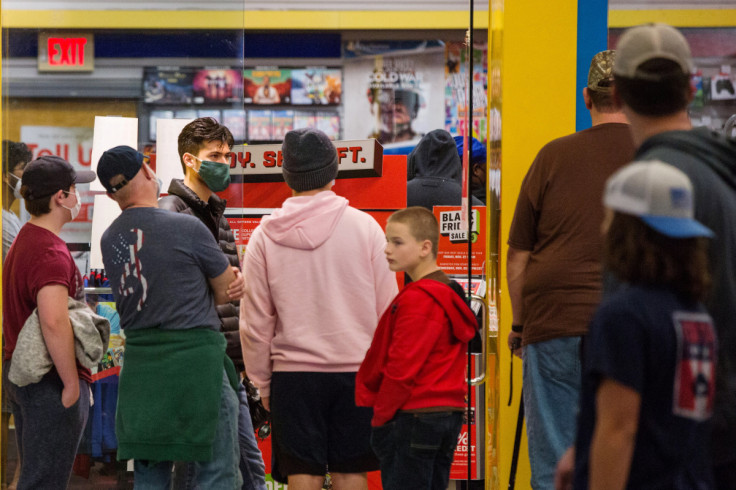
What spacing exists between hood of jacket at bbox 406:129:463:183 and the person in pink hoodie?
124cm

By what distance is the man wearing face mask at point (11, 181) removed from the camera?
3514mm

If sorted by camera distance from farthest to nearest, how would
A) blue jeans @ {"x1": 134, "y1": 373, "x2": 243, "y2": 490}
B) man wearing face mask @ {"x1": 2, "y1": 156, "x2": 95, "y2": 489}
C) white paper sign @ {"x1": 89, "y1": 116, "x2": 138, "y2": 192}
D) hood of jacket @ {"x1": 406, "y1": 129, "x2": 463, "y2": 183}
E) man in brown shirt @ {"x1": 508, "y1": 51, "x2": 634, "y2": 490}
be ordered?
hood of jacket @ {"x1": 406, "y1": 129, "x2": 463, "y2": 183} → white paper sign @ {"x1": 89, "y1": 116, "x2": 138, "y2": 192} → man wearing face mask @ {"x1": 2, "y1": 156, "x2": 95, "y2": 489} → blue jeans @ {"x1": 134, "y1": 373, "x2": 243, "y2": 490} → man in brown shirt @ {"x1": 508, "y1": 51, "x2": 634, "y2": 490}

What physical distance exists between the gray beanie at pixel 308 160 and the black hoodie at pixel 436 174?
1227 millimetres

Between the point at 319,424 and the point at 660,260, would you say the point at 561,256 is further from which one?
the point at 660,260

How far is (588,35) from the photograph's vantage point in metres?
3.44

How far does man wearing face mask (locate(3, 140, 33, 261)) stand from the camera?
351 cm

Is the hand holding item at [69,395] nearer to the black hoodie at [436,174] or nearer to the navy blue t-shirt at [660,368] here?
the black hoodie at [436,174]

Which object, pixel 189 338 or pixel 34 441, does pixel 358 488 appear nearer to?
pixel 189 338

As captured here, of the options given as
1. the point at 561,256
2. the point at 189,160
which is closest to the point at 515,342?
the point at 561,256

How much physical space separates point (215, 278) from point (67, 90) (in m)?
2.94

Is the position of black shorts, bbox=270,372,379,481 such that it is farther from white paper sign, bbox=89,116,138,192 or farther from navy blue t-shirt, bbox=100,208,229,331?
white paper sign, bbox=89,116,138,192

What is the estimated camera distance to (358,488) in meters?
3.01

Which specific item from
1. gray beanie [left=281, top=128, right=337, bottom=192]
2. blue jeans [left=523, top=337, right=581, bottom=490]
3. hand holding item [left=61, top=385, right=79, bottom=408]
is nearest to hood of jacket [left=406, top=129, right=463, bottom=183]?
gray beanie [left=281, top=128, right=337, bottom=192]

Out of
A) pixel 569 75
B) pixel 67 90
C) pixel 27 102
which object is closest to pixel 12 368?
pixel 27 102
